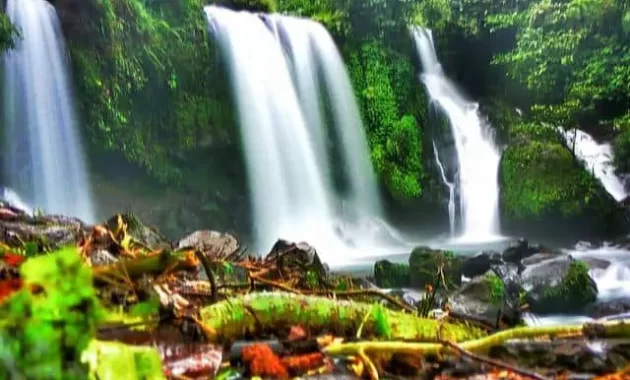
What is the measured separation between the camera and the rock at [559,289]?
7395mm

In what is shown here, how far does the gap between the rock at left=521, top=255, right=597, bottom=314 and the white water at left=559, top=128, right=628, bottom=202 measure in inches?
280

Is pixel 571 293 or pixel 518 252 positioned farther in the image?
pixel 518 252

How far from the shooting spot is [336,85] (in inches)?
635

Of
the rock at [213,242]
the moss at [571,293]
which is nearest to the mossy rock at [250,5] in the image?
the rock at [213,242]

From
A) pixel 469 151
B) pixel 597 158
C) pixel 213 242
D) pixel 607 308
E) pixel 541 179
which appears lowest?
pixel 607 308

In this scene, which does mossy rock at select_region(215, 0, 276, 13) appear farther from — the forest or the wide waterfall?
the wide waterfall

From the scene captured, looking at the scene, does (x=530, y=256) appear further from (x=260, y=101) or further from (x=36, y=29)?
(x=36, y=29)

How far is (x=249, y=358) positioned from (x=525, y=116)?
1626 centimetres

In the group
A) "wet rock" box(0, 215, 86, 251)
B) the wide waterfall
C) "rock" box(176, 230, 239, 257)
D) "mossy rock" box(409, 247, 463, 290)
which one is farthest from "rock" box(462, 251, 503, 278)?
"wet rock" box(0, 215, 86, 251)

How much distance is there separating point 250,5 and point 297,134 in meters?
3.42

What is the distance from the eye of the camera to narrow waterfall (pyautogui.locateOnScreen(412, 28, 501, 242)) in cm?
1520

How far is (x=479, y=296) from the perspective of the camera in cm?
609

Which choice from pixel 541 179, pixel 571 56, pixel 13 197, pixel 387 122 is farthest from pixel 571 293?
pixel 571 56

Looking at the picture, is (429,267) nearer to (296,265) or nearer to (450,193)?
(296,265)
